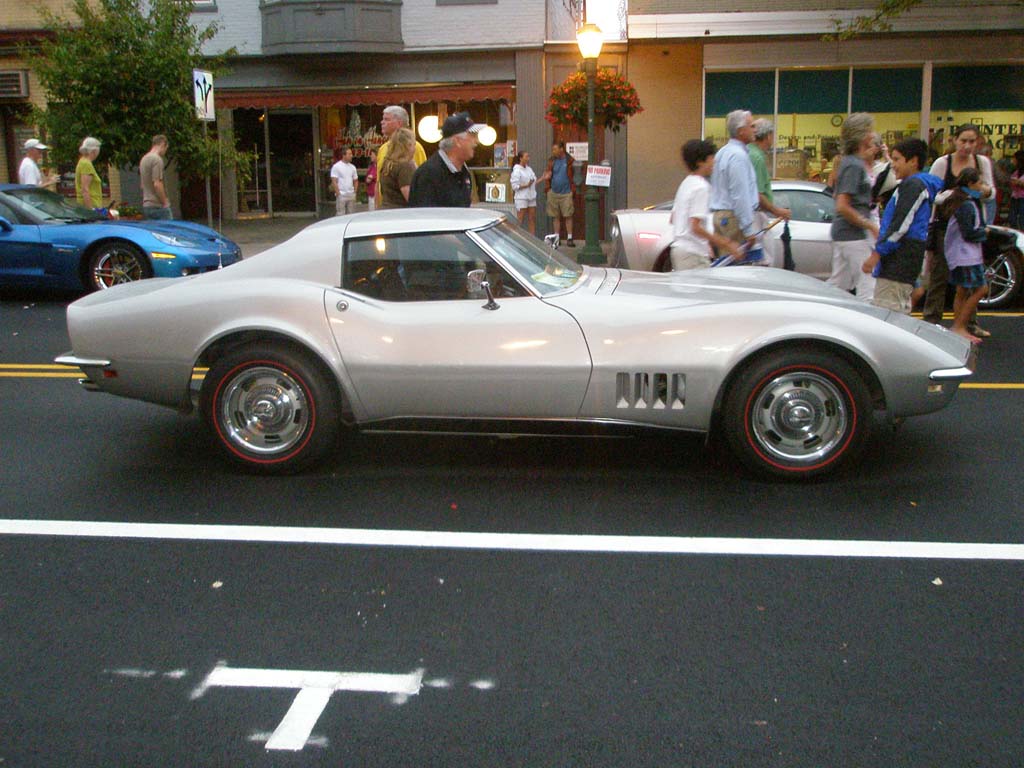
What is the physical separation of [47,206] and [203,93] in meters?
2.72

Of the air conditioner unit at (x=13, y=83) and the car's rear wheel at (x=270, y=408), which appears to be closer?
the car's rear wheel at (x=270, y=408)

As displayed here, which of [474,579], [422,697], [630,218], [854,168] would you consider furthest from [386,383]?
[630,218]

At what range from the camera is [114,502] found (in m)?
5.11

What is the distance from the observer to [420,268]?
5363 mm

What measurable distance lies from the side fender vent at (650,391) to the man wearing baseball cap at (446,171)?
2.91 m

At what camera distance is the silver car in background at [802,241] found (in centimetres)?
1008

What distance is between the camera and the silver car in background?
10078 mm

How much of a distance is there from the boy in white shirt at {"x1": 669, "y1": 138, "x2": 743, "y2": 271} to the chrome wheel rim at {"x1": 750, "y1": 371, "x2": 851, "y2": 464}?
7.11 feet

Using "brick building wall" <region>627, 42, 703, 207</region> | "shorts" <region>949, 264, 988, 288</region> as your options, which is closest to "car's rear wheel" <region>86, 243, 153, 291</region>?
"shorts" <region>949, 264, 988, 288</region>

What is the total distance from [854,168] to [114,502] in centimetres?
528

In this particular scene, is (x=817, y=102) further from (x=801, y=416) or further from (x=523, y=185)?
(x=801, y=416)

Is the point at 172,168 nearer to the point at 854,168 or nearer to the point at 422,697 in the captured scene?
the point at 854,168

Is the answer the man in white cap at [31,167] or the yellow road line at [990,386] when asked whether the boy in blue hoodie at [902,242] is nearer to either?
the yellow road line at [990,386]

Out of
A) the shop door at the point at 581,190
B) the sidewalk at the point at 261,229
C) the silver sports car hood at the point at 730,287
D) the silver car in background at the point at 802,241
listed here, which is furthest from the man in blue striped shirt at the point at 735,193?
the shop door at the point at 581,190
